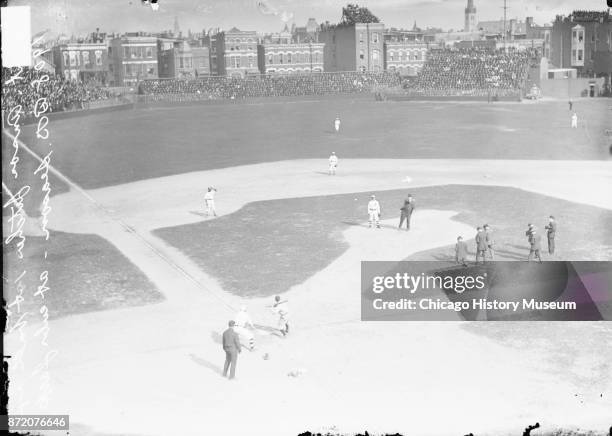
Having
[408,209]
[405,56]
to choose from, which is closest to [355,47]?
[405,56]

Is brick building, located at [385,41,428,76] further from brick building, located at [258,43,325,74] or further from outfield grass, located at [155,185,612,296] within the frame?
outfield grass, located at [155,185,612,296]

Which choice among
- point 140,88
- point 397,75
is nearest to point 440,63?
point 397,75

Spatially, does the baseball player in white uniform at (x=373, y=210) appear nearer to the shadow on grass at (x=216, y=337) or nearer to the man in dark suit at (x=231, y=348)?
the shadow on grass at (x=216, y=337)

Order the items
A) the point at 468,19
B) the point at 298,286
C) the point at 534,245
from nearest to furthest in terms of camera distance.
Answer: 1. the point at 298,286
2. the point at 534,245
3. the point at 468,19

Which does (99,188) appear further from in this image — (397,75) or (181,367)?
(397,75)

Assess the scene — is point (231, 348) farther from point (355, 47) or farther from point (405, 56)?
point (405, 56)

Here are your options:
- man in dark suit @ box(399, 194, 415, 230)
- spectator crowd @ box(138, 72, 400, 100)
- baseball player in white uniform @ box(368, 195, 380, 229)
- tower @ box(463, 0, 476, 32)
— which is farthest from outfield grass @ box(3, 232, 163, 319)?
tower @ box(463, 0, 476, 32)

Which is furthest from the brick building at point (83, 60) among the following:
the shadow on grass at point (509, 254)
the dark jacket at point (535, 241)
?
the dark jacket at point (535, 241)
